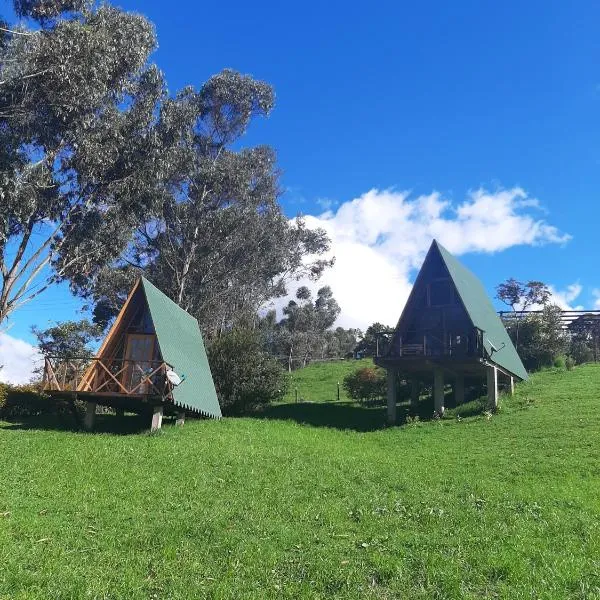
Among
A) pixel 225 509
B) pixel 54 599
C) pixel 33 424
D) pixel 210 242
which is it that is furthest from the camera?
pixel 210 242

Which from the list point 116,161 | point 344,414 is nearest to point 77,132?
point 116,161

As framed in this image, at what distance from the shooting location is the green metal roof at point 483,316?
81.9 feet

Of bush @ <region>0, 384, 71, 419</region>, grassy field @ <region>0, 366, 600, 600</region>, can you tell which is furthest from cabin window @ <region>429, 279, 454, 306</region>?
bush @ <region>0, 384, 71, 419</region>

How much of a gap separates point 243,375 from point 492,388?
11618mm

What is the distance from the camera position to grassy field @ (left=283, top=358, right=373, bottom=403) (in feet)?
116

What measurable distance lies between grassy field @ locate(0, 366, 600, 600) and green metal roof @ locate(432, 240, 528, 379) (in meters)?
7.36

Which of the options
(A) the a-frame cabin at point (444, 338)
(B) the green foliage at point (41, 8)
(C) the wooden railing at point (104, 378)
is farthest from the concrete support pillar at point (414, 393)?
(B) the green foliage at point (41, 8)

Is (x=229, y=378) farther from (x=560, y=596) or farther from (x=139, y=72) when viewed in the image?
(x=560, y=596)

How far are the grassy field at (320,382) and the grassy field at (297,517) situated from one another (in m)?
17.2

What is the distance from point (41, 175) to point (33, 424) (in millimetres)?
9546

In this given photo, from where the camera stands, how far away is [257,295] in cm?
4316

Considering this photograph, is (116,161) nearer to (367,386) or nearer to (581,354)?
(367,386)

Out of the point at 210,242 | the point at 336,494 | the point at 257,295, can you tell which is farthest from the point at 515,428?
the point at 257,295

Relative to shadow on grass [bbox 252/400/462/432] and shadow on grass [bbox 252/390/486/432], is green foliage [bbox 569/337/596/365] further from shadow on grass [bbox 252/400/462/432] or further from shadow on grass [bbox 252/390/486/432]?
shadow on grass [bbox 252/400/462/432]
